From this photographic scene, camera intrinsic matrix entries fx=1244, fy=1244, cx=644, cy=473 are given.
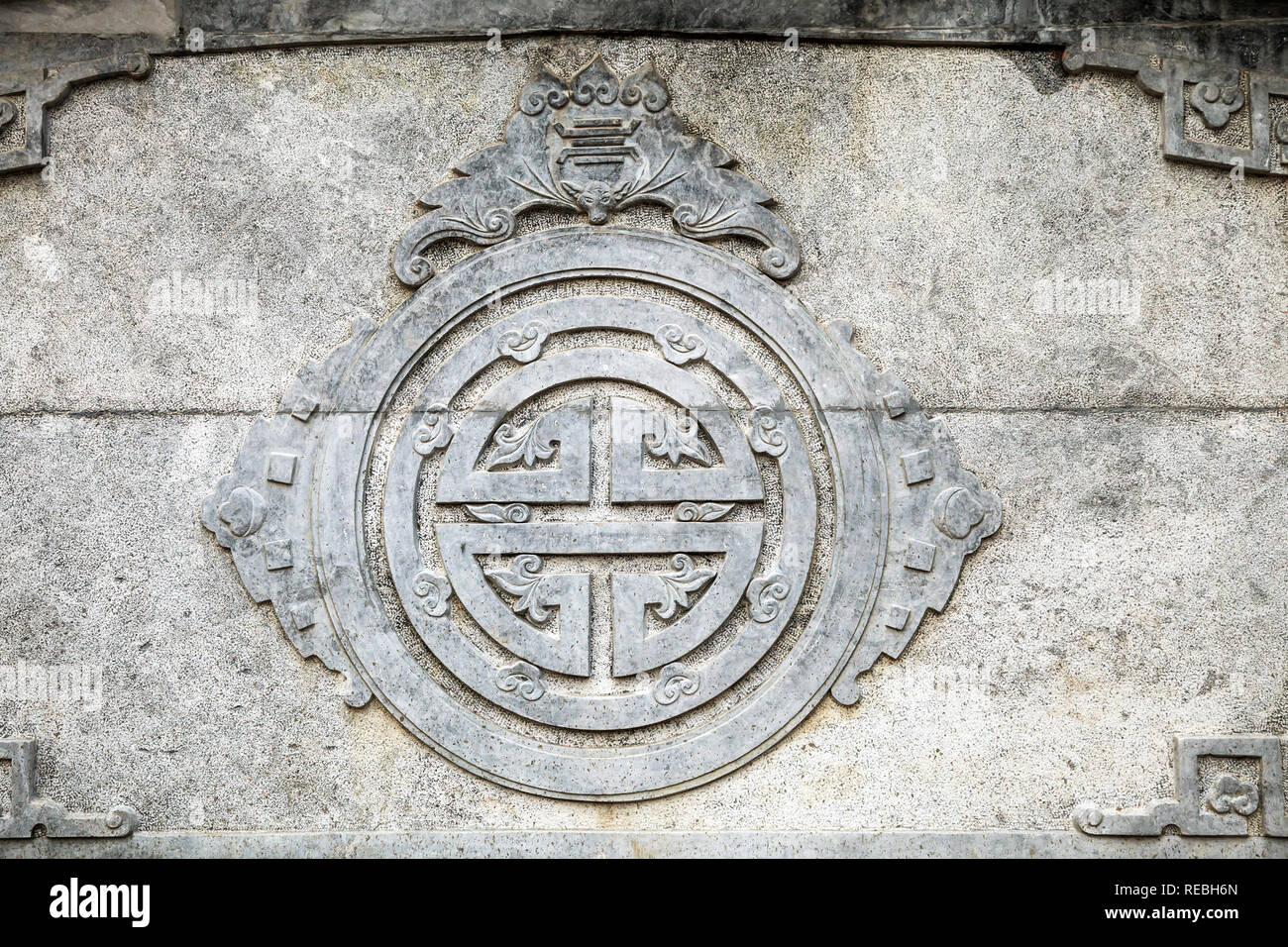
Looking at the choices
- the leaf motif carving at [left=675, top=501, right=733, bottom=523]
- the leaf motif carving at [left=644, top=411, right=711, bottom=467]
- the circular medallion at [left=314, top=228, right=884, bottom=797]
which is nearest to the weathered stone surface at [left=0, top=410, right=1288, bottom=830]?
the circular medallion at [left=314, top=228, right=884, bottom=797]

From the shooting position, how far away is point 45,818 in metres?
3.62

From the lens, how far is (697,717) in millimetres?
3670

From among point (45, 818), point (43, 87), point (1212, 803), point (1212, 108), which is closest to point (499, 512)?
point (45, 818)

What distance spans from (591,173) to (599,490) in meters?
0.96

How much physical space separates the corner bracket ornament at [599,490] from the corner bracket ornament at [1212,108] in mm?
1110

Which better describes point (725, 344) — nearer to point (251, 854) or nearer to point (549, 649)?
point (549, 649)

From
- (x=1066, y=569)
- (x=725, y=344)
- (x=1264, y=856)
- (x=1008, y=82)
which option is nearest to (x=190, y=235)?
(x=725, y=344)

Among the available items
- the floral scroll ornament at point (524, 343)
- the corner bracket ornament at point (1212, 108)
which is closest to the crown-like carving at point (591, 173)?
the floral scroll ornament at point (524, 343)

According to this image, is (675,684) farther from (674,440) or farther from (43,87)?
(43,87)

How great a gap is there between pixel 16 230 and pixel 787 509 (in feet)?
8.15

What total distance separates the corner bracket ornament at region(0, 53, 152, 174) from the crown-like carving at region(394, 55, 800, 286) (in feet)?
3.26

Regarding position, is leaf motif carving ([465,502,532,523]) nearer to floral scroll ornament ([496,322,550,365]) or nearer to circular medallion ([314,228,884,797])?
circular medallion ([314,228,884,797])

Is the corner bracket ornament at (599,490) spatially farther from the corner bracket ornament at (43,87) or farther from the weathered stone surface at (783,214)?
the corner bracket ornament at (43,87)

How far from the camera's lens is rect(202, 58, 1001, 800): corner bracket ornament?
3646 mm
